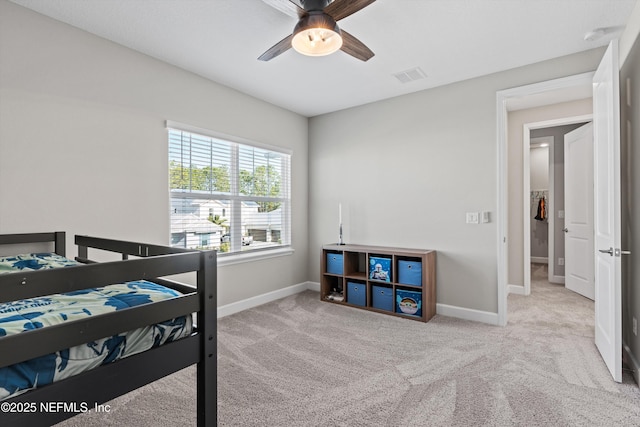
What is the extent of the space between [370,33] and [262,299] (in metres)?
3.02

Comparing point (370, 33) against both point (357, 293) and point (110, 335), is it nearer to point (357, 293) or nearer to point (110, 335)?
point (110, 335)

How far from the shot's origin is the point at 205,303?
1428 millimetres

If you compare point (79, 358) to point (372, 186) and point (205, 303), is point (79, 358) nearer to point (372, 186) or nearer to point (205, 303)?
point (205, 303)

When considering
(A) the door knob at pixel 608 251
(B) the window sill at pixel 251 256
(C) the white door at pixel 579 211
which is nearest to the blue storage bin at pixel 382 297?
(B) the window sill at pixel 251 256

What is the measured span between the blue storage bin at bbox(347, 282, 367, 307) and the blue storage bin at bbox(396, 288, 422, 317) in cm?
40

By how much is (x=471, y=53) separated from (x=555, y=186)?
3.47m

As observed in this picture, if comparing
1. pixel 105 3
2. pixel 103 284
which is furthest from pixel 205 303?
pixel 105 3

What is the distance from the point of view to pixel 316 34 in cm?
193

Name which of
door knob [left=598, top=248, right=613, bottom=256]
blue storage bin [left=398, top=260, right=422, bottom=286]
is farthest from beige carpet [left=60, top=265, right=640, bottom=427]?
door knob [left=598, top=248, right=613, bottom=256]

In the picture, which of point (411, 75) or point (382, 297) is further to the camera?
point (382, 297)

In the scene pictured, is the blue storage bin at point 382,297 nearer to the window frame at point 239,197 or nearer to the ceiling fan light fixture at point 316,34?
the window frame at point 239,197

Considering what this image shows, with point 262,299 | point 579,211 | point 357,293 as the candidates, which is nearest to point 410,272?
point 357,293

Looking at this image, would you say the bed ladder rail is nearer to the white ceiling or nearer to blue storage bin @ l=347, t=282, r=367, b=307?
the white ceiling

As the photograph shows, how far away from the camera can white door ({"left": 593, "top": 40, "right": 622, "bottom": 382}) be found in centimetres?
208
